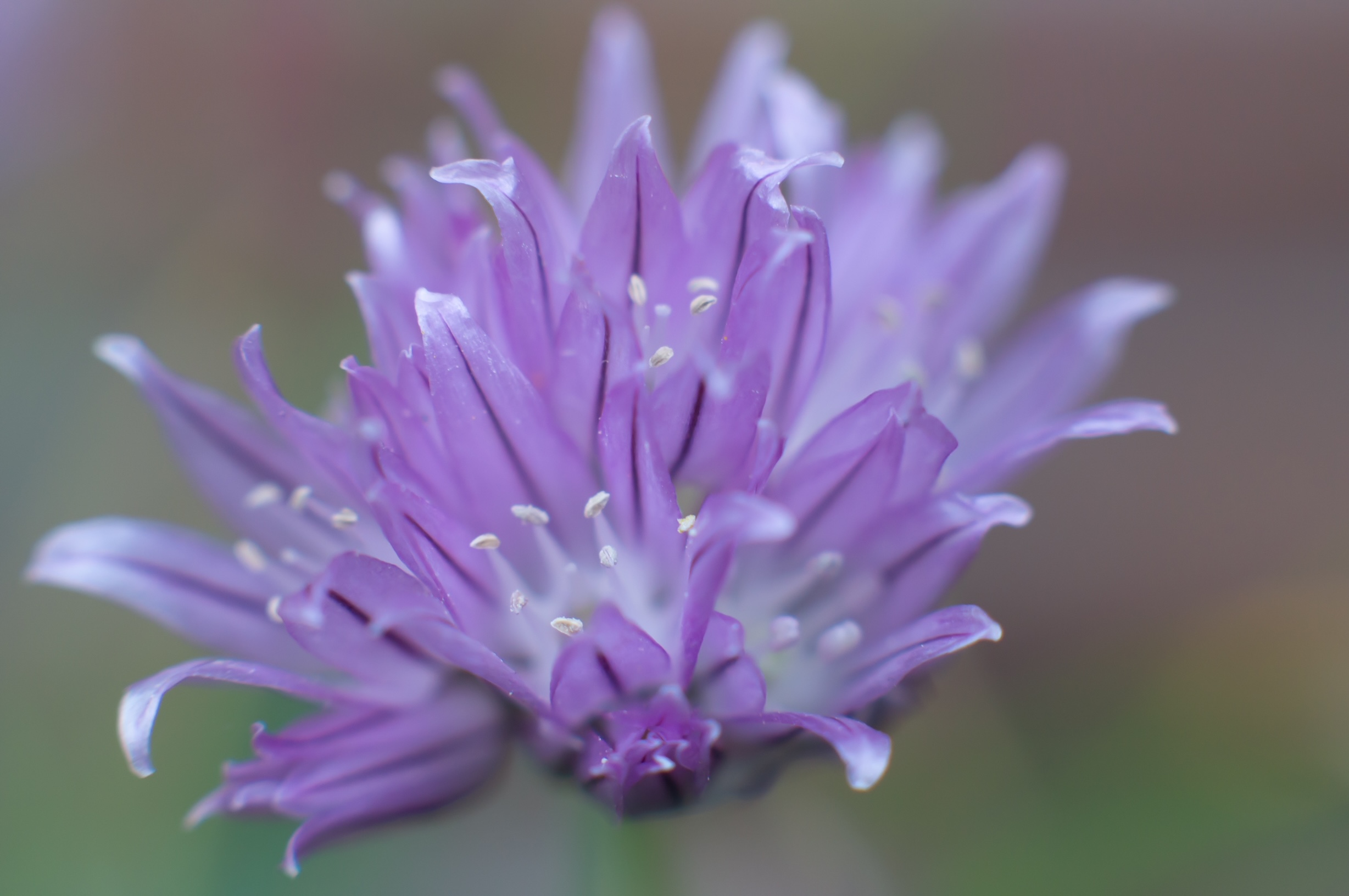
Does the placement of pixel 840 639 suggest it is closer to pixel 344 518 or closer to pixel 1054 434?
pixel 1054 434

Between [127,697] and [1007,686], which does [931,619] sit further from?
[1007,686]

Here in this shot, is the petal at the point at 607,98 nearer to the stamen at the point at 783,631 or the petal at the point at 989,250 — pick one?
the petal at the point at 989,250

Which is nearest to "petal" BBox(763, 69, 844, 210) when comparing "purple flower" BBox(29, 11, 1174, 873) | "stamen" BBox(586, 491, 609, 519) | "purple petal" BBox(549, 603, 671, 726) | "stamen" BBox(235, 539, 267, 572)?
"purple flower" BBox(29, 11, 1174, 873)

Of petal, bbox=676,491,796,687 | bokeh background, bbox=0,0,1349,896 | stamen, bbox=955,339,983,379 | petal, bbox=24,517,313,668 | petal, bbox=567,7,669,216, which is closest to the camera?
petal, bbox=676,491,796,687

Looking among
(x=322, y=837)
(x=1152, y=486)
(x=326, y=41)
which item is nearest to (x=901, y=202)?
(x=322, y=837)

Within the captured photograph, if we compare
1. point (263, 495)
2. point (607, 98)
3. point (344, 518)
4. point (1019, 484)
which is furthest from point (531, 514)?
point (1019, 484)

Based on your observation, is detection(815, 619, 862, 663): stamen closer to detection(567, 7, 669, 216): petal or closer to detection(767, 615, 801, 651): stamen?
detection(767, 615, 801, 651): stamen
